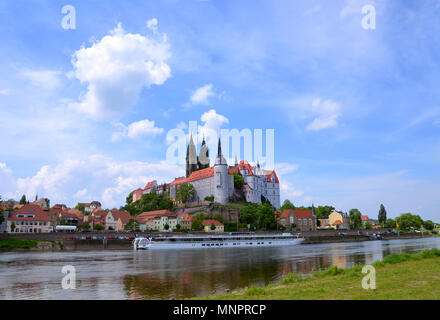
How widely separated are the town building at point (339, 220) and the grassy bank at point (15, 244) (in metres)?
114

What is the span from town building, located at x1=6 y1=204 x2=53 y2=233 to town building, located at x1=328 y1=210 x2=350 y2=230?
105955 mm

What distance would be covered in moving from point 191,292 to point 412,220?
147809mm

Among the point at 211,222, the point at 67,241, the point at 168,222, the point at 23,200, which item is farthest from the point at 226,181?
the point at 23,200

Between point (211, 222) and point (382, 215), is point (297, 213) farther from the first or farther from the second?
point (382, 215)

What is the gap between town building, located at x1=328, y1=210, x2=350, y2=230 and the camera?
143337 mm

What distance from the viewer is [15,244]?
60.3m

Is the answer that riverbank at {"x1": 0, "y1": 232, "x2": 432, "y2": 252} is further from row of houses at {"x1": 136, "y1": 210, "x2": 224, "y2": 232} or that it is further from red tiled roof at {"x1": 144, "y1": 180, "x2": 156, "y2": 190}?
red tiled roof at {"x1": 144, "y1": 180, "x2": 156, "y2": 190}

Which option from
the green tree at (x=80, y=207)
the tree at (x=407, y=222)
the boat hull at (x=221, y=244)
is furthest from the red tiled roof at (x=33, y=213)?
the tree at (x=407, y=222)

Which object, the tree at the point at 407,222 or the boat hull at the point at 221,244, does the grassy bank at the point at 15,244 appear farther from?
the tree at the point at 407,222

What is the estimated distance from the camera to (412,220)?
14350 cm

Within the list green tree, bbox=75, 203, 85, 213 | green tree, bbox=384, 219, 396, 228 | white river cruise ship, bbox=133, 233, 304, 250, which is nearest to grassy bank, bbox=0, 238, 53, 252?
white river cruise ship, bbox=133, 233, 304, 250

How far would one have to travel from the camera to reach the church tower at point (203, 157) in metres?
162

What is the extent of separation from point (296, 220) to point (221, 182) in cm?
2884
